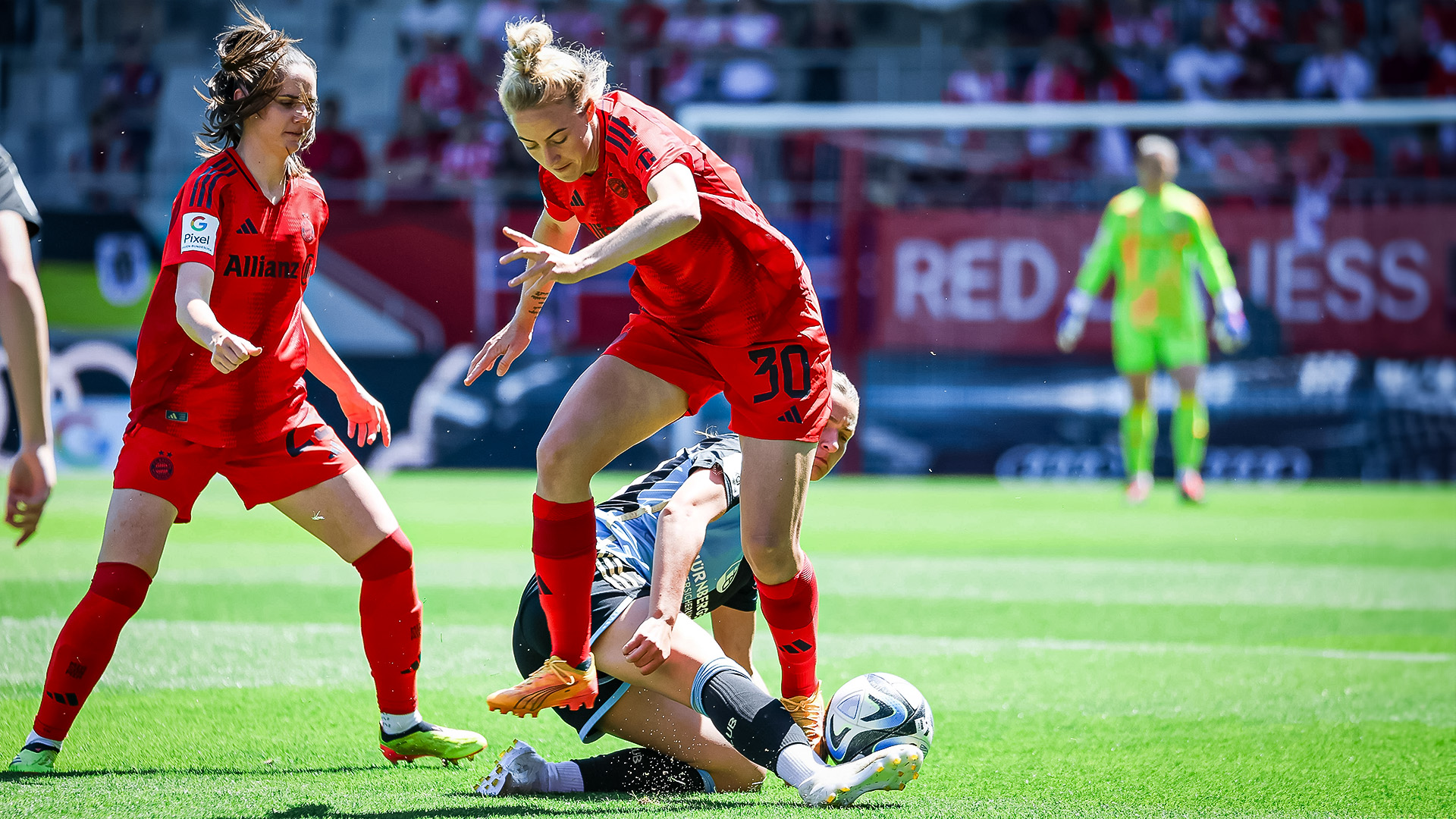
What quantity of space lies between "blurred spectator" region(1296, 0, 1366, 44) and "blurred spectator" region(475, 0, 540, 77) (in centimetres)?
1023

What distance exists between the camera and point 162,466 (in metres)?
3.70

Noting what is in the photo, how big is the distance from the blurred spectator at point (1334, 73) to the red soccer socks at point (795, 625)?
16.0m

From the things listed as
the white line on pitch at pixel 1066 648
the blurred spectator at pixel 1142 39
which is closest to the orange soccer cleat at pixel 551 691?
the white line on pitch at pixel 1066 648

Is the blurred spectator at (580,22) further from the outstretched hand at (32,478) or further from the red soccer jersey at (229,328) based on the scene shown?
the outstretched hand at (32,478)

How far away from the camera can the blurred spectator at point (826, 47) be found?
17.8 m

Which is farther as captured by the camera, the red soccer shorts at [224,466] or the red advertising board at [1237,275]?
the red advertising board at [1237,275]

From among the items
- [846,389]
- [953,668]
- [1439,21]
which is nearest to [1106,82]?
[1439,21]

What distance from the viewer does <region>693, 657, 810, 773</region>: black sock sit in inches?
128

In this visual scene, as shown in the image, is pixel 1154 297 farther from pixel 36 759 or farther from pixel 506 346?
pixel 36 759

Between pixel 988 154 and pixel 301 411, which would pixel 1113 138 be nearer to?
pixel 988 154

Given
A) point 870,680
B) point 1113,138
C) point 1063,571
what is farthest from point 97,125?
point 870,680

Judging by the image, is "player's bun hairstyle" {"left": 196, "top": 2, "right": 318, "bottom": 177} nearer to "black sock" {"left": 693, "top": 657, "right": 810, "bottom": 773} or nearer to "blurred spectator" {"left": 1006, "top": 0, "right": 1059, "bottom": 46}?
"black sock" {"left": 693, "top": 657, "right": 810, "bottom": 773}

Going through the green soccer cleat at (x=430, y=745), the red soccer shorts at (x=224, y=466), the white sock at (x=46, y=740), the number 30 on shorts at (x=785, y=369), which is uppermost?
the number 30 on shorts at (x=785, y=369)

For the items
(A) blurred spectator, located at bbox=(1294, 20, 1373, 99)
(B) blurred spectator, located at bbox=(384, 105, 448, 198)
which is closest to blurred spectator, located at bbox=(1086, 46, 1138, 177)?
(A) blurred spectator, located at bbox=(1294, 20, 1373, 99)
